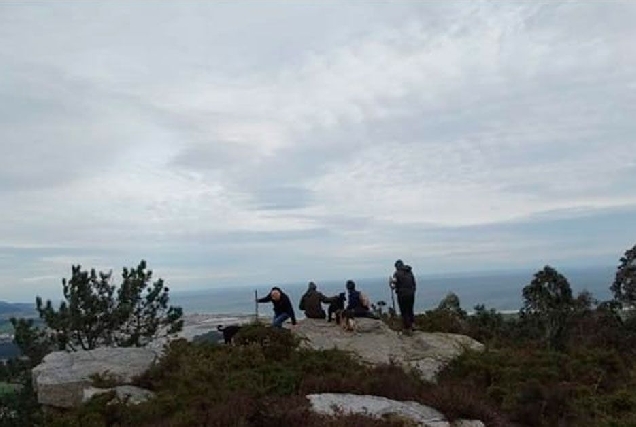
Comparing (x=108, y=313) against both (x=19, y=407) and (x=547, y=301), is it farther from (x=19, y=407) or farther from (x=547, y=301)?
(x=547, y=301)

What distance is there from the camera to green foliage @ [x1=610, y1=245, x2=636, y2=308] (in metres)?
28.7

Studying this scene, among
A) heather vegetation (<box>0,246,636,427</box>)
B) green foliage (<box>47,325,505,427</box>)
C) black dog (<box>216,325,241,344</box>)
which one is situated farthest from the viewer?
black dog (<box>216,325,241,344</box>)

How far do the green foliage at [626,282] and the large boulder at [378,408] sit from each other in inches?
854

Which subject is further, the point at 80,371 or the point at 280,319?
the point at 280,319

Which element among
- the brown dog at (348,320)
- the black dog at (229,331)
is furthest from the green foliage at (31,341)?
the brown dog at (348,320)

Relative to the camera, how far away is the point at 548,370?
1272cm

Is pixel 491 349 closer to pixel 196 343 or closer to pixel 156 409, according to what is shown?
pixel 196 343

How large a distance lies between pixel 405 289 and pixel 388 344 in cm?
142

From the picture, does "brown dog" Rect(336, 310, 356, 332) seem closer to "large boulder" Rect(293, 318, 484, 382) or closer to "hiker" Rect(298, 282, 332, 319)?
"large boulder" Rect(293, 318, 484, 382)

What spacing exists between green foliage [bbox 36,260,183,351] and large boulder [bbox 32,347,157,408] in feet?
19.3

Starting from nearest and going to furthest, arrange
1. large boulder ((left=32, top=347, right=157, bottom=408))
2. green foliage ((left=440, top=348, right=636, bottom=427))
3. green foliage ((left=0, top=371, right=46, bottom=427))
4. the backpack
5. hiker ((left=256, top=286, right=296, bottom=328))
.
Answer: green foliage ((left=440, top=348, right=636, bottom=427))
large boulder ((left=32, top=347, right=157, bottom=408))
hiker ((left=256, top=286, right=296, bottom=328))
the backpack
green foliage ((left=0, top=371, right=46, bottom=427))

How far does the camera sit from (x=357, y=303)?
1708cm

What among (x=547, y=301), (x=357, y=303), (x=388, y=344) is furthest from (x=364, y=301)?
(x=547, y=301)

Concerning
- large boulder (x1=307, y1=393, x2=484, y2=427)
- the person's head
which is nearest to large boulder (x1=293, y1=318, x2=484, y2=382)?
the person's head
